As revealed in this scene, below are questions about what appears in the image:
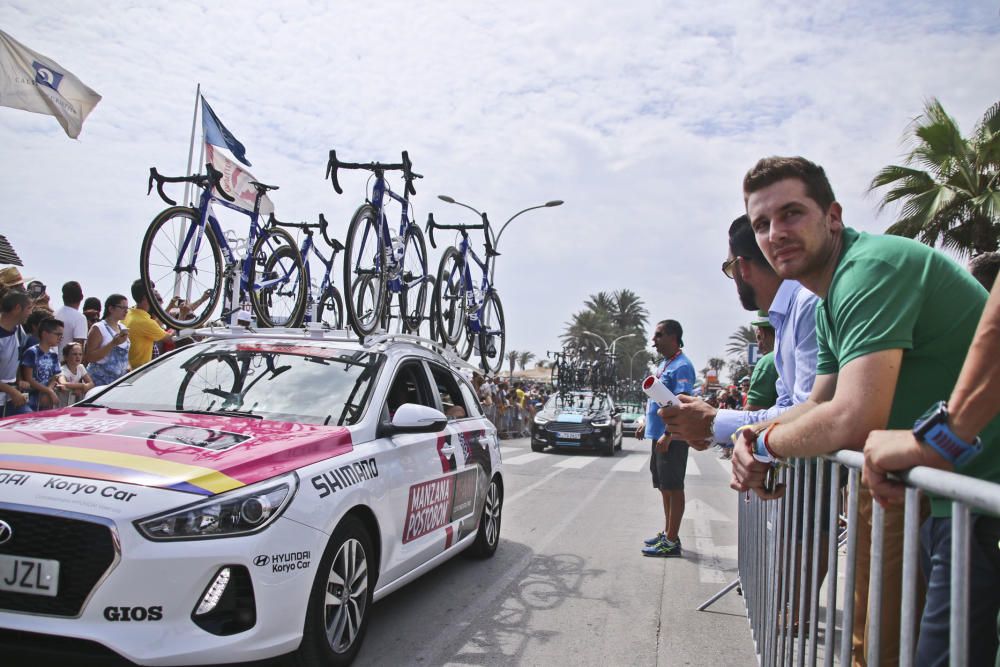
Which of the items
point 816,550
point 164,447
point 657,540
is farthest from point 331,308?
point 816,550

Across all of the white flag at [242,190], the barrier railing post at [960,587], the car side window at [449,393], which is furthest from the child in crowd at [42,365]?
the barrier railing post at [960,587]

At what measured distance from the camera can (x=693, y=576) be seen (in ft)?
20.2

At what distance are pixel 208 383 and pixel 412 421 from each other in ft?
4.27

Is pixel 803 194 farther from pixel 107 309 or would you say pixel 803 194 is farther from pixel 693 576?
pixel 107 309

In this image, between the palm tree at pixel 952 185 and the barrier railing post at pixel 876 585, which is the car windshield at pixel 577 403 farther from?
the barrier railing post at pixel 876 585

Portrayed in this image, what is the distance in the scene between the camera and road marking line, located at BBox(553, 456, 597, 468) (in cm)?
1582

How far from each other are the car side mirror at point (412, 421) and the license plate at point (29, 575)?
6.04 ft

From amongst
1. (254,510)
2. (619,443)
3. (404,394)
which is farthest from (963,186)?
(254,510)

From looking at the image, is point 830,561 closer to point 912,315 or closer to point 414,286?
point 912,315

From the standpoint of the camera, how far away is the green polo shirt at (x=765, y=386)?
468 centimetres

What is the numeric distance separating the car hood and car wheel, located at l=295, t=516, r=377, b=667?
43cm

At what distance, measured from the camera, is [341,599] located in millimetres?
3633

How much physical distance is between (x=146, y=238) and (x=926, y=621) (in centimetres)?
604

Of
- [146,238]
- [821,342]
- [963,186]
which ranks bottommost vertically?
[821,342]
